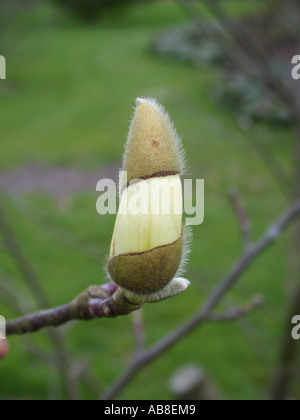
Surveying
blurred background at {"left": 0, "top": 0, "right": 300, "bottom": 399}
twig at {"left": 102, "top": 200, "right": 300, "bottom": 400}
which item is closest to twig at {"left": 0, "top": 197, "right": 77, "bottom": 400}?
blurred background at {"left": 0, "top": 0, "right": 300, "bottom": 399}

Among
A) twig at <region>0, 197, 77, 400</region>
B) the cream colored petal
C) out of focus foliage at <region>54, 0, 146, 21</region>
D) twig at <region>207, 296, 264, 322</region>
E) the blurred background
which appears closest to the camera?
the cream colored petal

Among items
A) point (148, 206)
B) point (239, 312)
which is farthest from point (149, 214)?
point (239, 312)

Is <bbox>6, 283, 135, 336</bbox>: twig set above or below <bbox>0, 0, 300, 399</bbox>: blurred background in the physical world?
below

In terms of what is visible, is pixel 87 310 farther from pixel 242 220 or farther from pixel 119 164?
pixel 119 164

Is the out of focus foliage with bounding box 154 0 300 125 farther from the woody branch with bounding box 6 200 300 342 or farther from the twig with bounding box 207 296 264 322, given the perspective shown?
the woody branch with bounding box 6 200 300 342

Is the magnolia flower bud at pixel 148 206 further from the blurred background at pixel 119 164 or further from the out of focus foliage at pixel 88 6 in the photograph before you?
the out of focus foliage at pixel 88 6

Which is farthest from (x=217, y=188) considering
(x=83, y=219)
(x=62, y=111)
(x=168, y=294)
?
(x=168, y=294)
